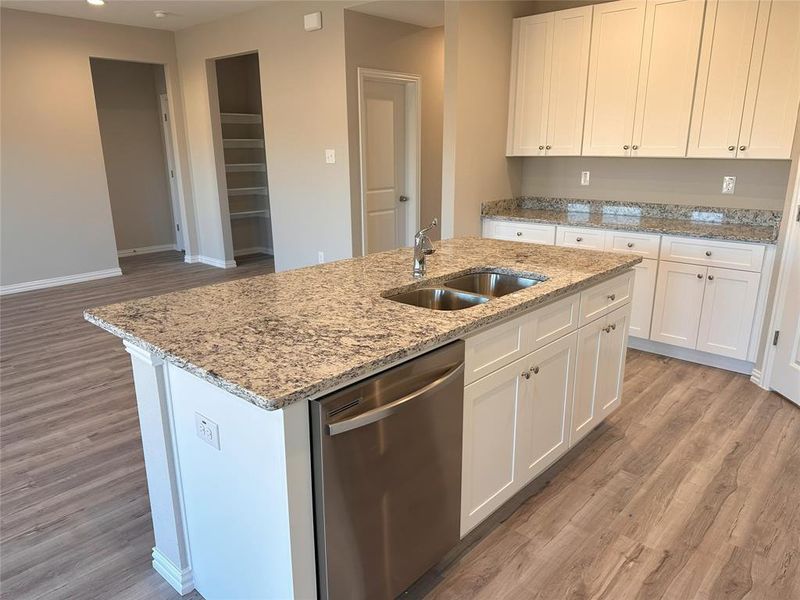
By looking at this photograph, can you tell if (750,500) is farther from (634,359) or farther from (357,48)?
(357,48)

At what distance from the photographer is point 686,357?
12.9 feet

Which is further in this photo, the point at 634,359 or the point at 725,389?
the point at 634,359

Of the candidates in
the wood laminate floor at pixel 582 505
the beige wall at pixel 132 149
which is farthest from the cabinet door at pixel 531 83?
the beige wall at pixel 132 149

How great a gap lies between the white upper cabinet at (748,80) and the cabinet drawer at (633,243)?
0.67 meters

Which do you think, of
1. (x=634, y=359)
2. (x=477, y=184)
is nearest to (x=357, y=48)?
(x=477, y=184)

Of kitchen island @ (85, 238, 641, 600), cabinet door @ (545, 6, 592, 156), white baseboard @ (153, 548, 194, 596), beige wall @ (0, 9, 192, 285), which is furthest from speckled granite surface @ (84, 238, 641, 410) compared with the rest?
beige wall @ (0, 9, 192, 285)

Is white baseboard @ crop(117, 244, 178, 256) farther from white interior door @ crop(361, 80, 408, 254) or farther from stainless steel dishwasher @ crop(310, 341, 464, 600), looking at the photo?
stainless steel dishwasher @ crop(310, 341, 464, 600)

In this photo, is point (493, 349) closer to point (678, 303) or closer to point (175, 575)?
point (175, 575)

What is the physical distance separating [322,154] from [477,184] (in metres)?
1.58

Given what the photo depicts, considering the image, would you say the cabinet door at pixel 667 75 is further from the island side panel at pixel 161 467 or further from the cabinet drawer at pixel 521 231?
the island side panel at pixel 161 467

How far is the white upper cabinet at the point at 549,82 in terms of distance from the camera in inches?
165

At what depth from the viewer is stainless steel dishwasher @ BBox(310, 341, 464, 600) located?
4.57 feet

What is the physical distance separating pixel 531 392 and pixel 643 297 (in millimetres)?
2203

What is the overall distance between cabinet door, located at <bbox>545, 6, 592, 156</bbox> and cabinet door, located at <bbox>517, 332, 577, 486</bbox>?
100 inches
